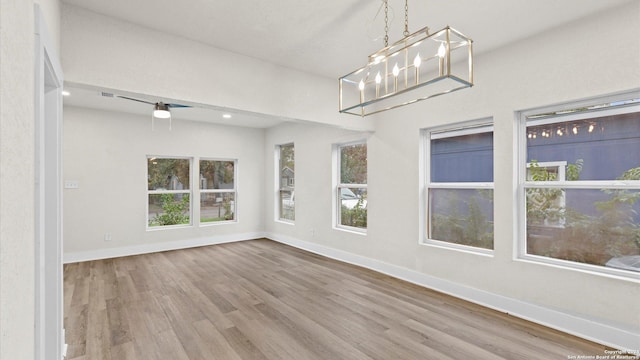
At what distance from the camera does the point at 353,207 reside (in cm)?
514

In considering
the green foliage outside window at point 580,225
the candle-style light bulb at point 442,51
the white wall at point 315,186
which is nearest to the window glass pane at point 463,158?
the green foliage outside window at point 580,225

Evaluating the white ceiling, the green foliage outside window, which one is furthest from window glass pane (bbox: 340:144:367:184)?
the green foliage outside window

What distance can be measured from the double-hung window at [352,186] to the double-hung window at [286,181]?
135 cm

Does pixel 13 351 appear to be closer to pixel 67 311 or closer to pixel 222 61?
pixel 222 61

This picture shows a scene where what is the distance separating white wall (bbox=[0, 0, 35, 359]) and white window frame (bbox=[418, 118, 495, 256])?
12.0 feet

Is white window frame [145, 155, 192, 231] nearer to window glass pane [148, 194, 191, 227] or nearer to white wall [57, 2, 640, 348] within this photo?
window glass pane [148, 194, 191, 227]

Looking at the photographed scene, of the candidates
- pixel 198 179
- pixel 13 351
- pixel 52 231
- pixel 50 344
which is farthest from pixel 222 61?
pixel 198 179

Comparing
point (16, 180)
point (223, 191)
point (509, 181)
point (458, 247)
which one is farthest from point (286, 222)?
point (16, 180)

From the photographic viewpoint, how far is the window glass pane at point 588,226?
8.27 feet

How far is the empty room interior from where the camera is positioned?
193 centimetres

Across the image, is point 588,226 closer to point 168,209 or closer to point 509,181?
point 509,181

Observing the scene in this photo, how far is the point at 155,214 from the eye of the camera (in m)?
5.98

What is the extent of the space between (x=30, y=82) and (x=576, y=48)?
12.2 feet

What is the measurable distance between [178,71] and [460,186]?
10.9 feet
